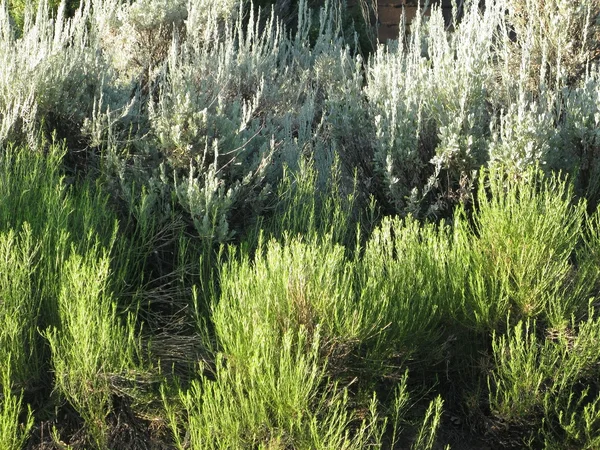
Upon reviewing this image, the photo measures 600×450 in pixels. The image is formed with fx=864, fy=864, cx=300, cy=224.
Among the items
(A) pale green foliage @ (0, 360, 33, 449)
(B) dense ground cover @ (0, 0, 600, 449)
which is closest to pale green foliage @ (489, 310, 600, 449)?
(B) dense ground cover @ (0, 0, 600, 449)

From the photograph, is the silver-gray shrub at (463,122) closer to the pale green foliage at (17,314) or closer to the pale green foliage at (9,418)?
the pale green foliage at (17,314)

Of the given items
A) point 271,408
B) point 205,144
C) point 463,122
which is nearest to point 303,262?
point 271,408

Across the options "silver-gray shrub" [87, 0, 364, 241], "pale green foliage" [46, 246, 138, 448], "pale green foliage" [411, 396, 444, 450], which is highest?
"silver-gray shrub" [87, 0, 364, 241]

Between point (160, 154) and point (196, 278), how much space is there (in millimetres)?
843

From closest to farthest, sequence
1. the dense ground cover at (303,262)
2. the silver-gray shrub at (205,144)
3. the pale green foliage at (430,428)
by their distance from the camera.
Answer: the pale green foliage at (430,428)
the dense ground cover at (303,262)
the silver-gray shrub at (205,144)

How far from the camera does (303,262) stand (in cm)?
290

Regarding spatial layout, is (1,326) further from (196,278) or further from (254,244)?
(254,244)

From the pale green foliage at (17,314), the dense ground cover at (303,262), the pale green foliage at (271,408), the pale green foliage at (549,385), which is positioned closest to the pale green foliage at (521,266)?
the dense ground cover at (303,262)

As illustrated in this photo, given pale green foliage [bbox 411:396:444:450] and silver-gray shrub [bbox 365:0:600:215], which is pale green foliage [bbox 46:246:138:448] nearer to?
pale green foliage [bbox 411:396:444:450]

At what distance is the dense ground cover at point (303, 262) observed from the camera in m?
2.88

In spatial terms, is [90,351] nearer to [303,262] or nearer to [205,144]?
[303,262]

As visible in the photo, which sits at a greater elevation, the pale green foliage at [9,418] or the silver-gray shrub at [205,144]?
the silver-gray shrub at [205,144]

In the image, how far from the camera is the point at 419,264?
3348 millimetres

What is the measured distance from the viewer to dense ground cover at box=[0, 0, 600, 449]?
288 centimetres
